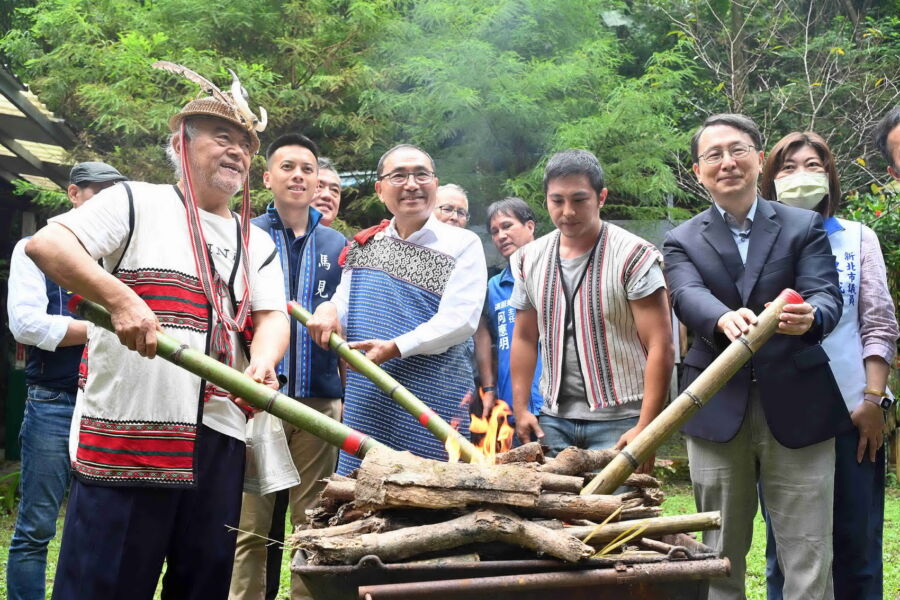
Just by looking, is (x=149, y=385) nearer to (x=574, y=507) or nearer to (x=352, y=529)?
(x=352, y=529)

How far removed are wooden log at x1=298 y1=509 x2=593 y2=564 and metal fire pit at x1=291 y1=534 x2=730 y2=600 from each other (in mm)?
40

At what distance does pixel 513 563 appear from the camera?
7.72 feet

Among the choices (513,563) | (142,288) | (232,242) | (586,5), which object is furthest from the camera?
(586,5)

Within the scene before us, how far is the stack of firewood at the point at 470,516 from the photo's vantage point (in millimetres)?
2396

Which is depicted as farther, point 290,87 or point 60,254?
point 290,87

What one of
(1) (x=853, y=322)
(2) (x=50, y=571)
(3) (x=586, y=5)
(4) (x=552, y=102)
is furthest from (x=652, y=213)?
(2) (x=50, y=571)

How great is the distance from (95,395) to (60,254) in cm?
51

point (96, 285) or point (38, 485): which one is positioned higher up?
point (96, 285)

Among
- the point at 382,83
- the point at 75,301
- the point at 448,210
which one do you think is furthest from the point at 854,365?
the point at 382,83

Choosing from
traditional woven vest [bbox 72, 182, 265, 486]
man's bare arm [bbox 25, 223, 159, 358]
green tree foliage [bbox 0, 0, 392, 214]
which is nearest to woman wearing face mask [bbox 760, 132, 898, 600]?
traditional woven vest [bbox 72, 182, 265, 486]

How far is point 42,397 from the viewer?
468 centimetres

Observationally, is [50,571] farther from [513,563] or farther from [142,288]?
[513,563]

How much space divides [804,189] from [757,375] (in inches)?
45.5

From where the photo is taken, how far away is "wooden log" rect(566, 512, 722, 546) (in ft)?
8.45
